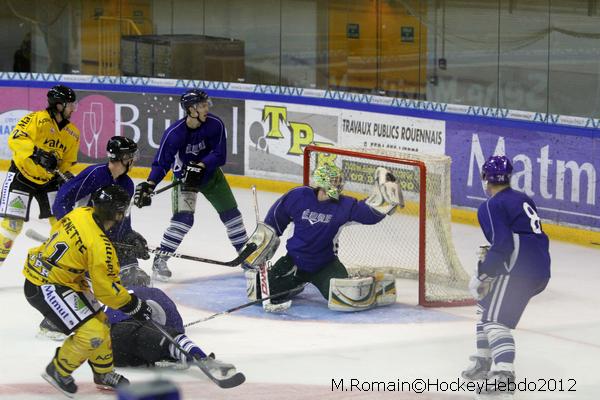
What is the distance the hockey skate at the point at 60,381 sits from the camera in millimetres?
5637

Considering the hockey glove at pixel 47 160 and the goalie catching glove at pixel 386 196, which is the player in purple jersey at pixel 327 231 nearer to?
the goalie catching glove at pixel 386 196

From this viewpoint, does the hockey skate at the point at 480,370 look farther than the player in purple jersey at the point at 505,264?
Yes

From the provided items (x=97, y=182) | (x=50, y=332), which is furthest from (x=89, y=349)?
(x=97, y=182)

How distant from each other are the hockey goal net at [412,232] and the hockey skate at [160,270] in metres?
1.01

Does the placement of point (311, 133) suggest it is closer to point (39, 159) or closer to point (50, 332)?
point (39, 159)

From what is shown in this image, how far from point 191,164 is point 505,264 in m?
2.79

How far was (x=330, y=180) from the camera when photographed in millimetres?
7172

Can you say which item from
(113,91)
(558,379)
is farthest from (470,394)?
(113,91)

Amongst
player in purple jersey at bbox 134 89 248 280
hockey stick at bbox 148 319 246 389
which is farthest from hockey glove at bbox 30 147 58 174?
hockey stick at bbox 148 319 246 389

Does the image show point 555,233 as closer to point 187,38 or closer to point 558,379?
point 558,379

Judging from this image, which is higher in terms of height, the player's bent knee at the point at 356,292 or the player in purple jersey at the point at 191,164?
the player in purple jersey at the point at 191,164

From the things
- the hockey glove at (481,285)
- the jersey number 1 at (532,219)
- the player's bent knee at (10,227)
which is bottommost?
the player's bent knee at (10,227)

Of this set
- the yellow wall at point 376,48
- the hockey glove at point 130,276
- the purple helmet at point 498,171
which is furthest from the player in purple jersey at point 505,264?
the yellow wall at point 376,48

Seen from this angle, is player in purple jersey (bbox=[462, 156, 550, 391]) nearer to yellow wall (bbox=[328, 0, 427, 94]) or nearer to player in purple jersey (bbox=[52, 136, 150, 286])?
player in purple jersey (bbox=[52, 136, 150, 286])
